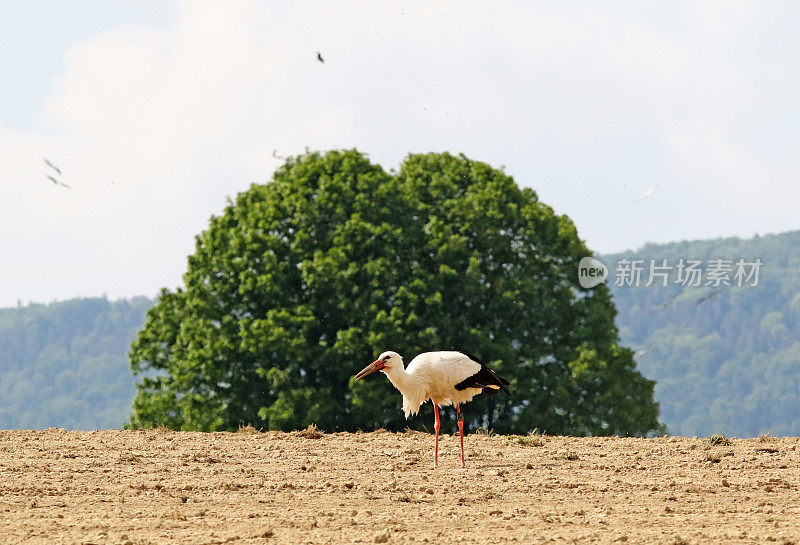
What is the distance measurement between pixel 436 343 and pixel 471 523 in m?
21.5

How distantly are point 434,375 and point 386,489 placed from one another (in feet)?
13.4

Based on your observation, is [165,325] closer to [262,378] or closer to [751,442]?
[262,378]

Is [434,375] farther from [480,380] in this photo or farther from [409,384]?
[480,380]

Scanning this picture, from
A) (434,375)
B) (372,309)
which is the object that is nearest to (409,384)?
(434,375)

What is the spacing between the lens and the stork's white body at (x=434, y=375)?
19031 mm

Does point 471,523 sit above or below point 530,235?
below

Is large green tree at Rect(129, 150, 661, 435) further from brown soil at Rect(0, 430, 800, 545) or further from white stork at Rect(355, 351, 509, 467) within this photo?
white stork at Rect(355, 351, 509, 467)

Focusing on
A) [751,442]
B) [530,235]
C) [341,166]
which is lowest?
[751,442]

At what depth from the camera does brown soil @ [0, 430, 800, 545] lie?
12.0m

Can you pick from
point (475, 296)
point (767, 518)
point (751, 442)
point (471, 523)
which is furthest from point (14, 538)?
point (475, 296)

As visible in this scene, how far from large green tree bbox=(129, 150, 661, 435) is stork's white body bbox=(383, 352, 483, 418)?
43.9 ft

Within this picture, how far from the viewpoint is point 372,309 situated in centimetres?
3400

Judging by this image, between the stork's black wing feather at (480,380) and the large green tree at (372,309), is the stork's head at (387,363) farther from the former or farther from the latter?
the large green tree at (372,309)

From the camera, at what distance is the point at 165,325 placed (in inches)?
1545
